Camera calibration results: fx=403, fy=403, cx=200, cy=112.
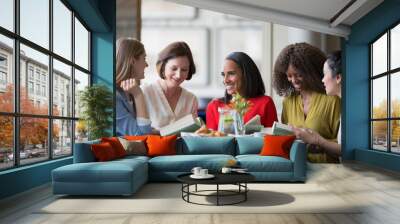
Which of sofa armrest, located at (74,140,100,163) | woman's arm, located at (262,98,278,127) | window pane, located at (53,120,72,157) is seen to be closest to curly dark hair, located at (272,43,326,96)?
woman's arm, located at (262,98,278,127)

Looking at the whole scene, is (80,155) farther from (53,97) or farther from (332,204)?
(332,204)

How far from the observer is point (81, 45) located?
819 centimetres

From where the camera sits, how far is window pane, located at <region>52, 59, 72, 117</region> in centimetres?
666

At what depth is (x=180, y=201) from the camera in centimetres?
470

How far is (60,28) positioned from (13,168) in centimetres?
279

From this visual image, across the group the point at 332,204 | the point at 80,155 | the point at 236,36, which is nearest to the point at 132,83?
the point at 236,36

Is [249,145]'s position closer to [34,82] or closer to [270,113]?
[270,113]

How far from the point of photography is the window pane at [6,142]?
16.0 ft

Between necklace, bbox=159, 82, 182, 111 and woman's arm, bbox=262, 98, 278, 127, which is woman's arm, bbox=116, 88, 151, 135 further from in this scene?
woman's arm, bbox=262, 98, 278, 127

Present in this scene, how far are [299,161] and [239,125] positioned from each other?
8.60 feet

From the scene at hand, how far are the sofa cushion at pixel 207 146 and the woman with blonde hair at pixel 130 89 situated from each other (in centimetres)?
220

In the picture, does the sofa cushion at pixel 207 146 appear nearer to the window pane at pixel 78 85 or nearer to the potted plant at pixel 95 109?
the potted plant at pixel 95 109

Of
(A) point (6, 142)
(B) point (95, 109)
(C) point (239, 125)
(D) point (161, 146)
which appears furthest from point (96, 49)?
(A) point (6, 142)

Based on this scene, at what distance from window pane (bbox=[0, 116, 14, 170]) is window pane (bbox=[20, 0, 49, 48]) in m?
1.27
